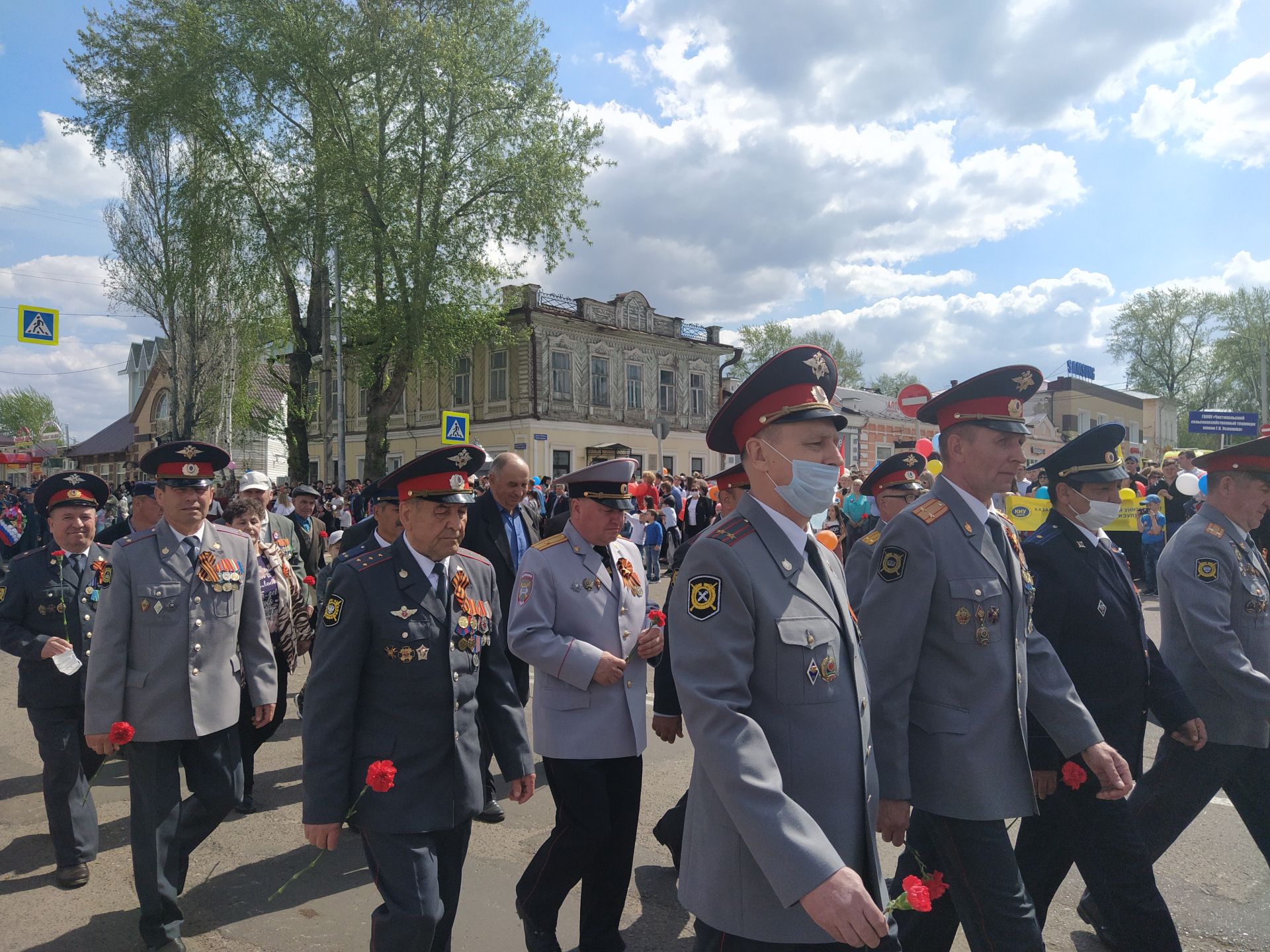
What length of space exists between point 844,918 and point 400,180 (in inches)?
1030

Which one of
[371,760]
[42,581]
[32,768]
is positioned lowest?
[32,768]

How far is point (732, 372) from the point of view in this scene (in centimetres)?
5131

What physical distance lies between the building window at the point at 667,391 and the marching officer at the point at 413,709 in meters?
37.0

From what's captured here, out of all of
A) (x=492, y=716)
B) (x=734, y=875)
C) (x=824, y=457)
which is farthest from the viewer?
(x=492, y=716)

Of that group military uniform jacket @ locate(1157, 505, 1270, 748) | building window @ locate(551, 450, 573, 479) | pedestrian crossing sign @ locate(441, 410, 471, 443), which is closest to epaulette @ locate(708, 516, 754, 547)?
military uniform jacket @ locate(1157, 505, 1270, 748)

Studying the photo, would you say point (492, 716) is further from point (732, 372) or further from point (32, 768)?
point (732, 372)

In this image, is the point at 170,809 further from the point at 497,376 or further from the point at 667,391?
the point at 667,391

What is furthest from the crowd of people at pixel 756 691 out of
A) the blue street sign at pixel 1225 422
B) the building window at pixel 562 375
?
the blue street sign at pixel 1225 422

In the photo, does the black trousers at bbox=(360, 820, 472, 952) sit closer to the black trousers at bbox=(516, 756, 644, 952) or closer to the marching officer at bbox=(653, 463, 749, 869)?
the black trousers at bbox=(516, 756, 644, 952)

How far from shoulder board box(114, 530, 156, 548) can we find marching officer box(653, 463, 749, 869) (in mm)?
2566

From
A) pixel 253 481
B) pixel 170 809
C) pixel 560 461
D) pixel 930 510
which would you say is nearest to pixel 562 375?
pixel 560 461

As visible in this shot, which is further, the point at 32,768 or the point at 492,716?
the point at 32,768

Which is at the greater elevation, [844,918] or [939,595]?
[939,595]

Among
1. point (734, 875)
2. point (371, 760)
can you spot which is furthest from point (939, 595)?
point (371, 760)
